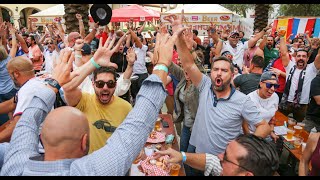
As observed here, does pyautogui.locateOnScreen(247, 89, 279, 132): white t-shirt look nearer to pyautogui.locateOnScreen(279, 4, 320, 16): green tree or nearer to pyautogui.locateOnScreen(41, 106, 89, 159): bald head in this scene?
pyautogui.locateOnScreen(41, 106, 89, 159): bald head

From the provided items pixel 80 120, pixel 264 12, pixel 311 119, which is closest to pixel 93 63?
pixel 80 120

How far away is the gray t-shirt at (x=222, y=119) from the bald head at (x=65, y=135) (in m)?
1.74

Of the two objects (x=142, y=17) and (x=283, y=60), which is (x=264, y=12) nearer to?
(x=142, y=17)

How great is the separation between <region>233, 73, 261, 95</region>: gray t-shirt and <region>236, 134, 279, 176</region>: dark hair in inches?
109

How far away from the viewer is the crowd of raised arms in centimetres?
131

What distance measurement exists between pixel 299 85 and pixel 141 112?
14.7 ft

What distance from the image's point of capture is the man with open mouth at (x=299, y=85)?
191 inches

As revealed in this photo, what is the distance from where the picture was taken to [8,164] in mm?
1366

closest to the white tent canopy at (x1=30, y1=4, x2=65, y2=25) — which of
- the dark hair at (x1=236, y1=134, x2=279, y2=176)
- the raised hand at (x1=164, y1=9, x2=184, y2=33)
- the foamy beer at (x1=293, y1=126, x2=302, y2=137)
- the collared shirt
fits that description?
the raised hand at (x1=164, y1=9, x2=184, y2=33)

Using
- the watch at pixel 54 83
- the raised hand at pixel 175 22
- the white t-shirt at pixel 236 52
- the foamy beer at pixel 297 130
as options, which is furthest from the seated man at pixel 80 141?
the white t-shirt at pixel 236 52

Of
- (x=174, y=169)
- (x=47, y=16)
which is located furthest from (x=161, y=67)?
(x=47, y=16)

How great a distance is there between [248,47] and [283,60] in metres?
2.07

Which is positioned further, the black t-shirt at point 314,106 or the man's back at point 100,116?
the black t-shirt at point 314,106

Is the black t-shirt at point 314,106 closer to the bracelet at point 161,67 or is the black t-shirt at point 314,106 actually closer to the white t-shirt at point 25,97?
the bracelet at point 161,67
